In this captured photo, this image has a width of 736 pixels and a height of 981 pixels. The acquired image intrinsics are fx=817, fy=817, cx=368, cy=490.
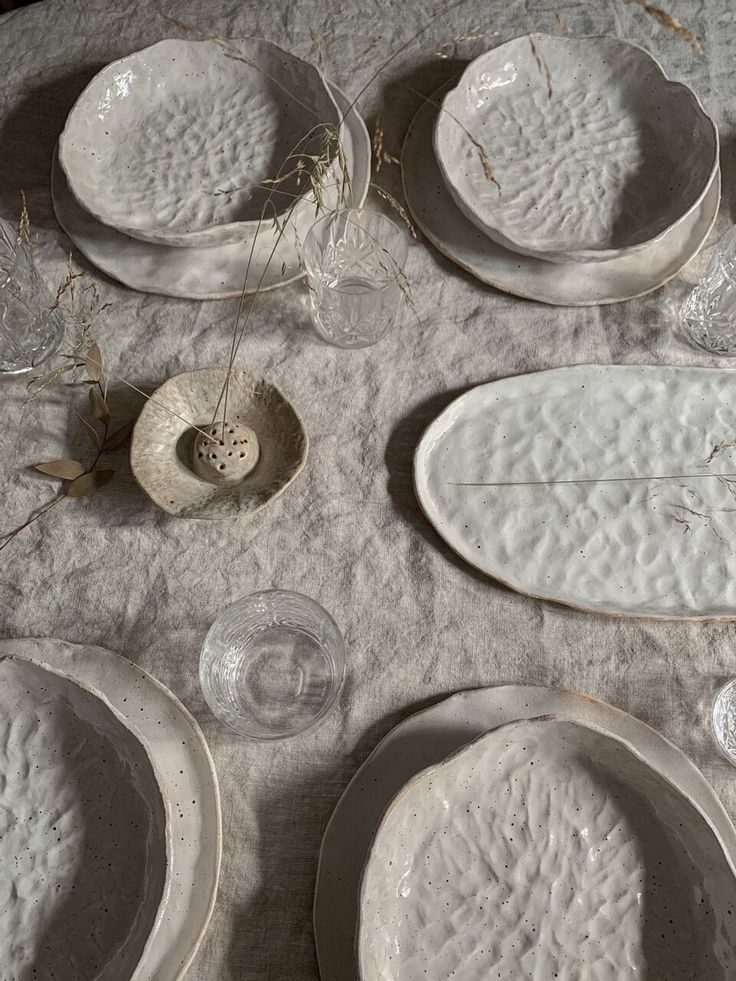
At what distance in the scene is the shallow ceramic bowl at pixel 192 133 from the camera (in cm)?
102

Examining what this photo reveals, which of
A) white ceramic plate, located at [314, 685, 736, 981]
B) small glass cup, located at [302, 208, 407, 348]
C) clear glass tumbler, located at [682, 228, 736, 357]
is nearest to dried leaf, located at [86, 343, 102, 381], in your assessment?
small glass cup, located at [302, 208, 407, 348]

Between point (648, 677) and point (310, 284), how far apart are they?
579mm

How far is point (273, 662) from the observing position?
2.84 feet

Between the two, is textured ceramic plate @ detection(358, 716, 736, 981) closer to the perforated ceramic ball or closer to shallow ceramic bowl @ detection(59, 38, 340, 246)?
the perforated ceramic ball

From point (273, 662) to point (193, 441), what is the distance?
10.4 inches

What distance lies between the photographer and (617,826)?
2.55 feet

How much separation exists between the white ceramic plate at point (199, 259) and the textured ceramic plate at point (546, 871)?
605mm

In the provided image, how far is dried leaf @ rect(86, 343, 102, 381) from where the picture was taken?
0.96m

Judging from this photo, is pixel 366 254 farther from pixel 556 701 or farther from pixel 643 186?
pixel 556 701

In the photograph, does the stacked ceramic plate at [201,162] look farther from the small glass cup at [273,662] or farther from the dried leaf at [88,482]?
the small glass cup at [273,662]

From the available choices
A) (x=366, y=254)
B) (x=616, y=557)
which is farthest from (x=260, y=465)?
(x=616, y=557)

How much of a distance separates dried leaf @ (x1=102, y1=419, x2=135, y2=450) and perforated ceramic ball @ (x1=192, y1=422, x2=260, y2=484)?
9 centimetres

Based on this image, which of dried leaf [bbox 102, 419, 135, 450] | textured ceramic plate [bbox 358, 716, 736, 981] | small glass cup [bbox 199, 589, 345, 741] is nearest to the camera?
textured ceramic plate [bbox 358, 716, 736, 981]

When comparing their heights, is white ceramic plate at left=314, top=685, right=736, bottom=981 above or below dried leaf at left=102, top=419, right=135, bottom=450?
below
